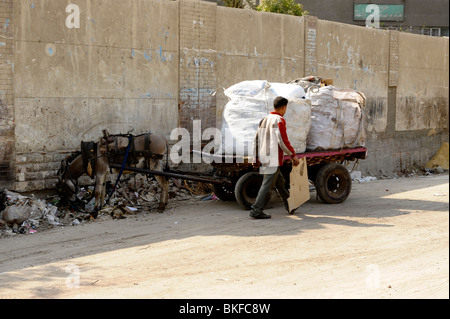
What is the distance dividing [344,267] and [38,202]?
552cm

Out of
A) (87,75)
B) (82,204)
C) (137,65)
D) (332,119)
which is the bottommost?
(82,204)

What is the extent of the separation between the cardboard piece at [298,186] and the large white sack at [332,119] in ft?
3.08

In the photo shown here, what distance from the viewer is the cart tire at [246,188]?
11148 millimetres

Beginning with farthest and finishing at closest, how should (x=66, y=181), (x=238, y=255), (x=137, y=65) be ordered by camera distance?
1. (x=137, y=65)
2. (x=66, y=181)
3. (x=238, y=255)

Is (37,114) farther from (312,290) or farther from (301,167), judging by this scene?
(312,290)

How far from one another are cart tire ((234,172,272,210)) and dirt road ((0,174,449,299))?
0.20m

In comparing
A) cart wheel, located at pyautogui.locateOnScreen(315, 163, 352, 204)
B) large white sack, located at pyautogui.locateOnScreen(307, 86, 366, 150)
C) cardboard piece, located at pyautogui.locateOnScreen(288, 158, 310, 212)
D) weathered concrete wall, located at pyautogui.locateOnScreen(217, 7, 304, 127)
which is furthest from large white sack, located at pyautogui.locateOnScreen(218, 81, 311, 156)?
weathered concrete wall, located at pyautogui.locateOnScreen(217, 7, 304, 127)

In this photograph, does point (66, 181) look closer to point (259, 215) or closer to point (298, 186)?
point (259, 215)

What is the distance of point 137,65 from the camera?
1282 cm

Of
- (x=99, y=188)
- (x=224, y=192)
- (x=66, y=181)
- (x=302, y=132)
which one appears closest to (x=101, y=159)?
(x=99, y=188)

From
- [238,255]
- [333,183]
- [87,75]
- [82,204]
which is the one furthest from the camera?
[333,183]

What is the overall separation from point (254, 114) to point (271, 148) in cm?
110

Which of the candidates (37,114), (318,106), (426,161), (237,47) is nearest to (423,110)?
(426,161)
